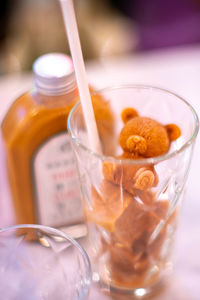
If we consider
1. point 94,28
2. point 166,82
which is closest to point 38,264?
point 166,82

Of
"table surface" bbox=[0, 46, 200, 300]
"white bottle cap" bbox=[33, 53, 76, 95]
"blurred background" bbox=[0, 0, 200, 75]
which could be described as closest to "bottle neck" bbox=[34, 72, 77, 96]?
"white bottle cap" bbox=[33, 53, 76, 95]

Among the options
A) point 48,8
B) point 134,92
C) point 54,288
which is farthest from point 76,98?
point 48,8

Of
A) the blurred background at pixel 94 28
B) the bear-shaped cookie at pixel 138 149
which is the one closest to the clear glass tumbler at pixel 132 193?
the bear-shaped cookie at pixel 138 149

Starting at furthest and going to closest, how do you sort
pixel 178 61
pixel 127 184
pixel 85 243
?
pixel 178 61 → pixel 85 243 → pixel 127 184

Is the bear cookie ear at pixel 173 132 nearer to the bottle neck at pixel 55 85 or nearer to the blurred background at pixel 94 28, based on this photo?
the bottle neck at pixel 55 85

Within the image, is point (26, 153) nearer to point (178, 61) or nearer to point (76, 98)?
point (76, 98)

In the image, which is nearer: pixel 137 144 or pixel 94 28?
pixel 137 144

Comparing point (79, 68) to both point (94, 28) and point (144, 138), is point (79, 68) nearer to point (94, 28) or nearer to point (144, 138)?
point (144, 138)
